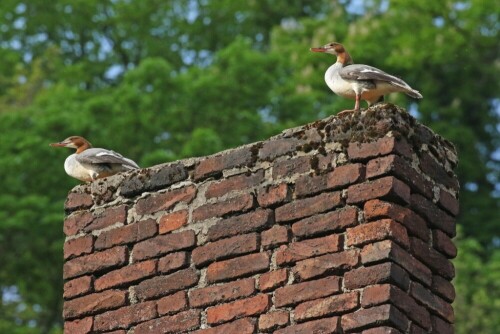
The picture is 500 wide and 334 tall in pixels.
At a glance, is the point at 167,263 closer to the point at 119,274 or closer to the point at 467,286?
the point at 119,274

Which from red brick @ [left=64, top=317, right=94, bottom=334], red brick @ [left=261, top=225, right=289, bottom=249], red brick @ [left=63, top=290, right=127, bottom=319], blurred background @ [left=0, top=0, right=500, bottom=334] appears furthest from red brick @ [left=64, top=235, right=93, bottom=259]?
blurred background @ [left=0, top=0, right=500, bottom=334]

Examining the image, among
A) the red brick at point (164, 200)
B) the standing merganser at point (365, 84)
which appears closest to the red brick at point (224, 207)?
the red brick at point (164, 200)

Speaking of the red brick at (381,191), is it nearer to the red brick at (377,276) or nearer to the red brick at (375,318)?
the red brick at (377,276)

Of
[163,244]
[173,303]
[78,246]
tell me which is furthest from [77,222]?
[173,303]

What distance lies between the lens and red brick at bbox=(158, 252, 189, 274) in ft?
23.0

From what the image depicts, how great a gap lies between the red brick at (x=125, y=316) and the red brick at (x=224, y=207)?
455 mm

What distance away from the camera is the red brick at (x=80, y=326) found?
23.5 ft

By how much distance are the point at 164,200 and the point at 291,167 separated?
2.27ft

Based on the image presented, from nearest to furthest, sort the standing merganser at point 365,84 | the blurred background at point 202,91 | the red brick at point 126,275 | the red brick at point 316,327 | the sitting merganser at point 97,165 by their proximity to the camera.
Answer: the red brick at point 316,327
the red brick at point 126,275
the standing merganser at point 365,84
the sitting merganser at point 97,165
the blurred background at point 202,91

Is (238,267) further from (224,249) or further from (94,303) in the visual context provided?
(94,303)

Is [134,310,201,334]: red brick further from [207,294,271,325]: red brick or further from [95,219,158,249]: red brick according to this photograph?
[95,219,158,249]: red brick

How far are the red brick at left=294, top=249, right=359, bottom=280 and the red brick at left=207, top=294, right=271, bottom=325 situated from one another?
19 cm

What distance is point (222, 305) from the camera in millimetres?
6773

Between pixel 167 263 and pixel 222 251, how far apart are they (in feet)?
0.99
